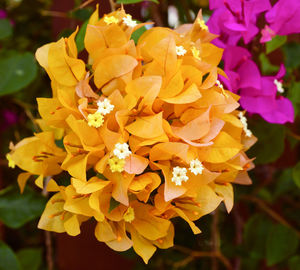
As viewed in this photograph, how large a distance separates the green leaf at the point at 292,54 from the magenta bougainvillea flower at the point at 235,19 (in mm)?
219

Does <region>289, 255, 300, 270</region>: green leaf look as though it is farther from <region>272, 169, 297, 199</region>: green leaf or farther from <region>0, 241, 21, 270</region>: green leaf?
<region>0, 241, 21, 270</region>: green leaf

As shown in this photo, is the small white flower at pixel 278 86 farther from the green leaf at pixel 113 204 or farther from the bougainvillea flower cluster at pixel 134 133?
the green leaf at pixel 113 204

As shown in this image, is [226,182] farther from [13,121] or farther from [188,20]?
[13,121]

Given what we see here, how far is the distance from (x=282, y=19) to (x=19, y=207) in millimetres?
504

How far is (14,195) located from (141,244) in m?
0.31

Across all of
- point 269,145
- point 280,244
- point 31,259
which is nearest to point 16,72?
point 31,259

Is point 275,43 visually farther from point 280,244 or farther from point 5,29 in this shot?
point 5,29

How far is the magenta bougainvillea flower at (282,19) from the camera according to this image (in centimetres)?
59

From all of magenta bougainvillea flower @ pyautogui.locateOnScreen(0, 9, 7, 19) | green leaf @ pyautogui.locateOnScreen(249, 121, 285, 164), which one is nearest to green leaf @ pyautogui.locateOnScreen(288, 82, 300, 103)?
green leaf @ pyautogui.locateOnScreen(249, 121, 285, 164)

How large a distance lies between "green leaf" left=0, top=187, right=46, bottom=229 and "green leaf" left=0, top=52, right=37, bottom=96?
18cm

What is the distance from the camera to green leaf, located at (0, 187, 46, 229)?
69 cm

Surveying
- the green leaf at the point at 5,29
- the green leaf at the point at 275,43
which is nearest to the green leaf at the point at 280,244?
the green leaf at the point at 275,43

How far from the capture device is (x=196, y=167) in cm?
45

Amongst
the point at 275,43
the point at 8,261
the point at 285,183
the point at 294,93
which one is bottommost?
the point at 285,183
